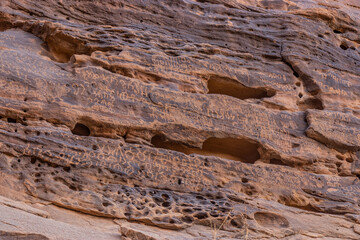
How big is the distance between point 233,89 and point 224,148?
114cm

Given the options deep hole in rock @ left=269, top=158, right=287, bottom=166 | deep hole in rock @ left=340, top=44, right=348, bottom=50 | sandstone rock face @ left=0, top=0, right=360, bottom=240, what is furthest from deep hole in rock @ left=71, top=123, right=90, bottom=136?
deep hole in rock @ left=340, top=44, right=348, bottom=50

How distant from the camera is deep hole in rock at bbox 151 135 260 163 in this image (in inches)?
253

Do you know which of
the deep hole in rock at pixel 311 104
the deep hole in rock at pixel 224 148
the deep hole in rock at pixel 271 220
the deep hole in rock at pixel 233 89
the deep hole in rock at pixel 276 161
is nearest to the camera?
the deep hole in rock at pixel 271 220

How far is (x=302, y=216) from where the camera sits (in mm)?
5805

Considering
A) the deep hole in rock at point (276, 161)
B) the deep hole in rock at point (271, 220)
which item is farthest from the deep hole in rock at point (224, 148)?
the deep hole in rock at point (271, 220)

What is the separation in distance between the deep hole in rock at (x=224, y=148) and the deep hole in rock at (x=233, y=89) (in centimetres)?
109

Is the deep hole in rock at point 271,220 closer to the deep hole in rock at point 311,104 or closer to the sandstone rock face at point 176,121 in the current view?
the sandstone rock face at point 176,121

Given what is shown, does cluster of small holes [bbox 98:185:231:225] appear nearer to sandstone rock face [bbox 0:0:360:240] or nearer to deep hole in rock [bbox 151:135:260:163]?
sandstone rock face [bbox 0:0:360:240]

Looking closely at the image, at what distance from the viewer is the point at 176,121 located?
6.29 m

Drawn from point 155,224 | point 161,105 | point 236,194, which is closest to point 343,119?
point 236,194

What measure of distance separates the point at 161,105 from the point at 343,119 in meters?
3.12

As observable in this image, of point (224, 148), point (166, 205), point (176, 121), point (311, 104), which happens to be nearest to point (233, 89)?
point (224, 148)

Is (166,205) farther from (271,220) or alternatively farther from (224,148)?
(224,148)

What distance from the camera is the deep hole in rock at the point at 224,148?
21.1 feet
